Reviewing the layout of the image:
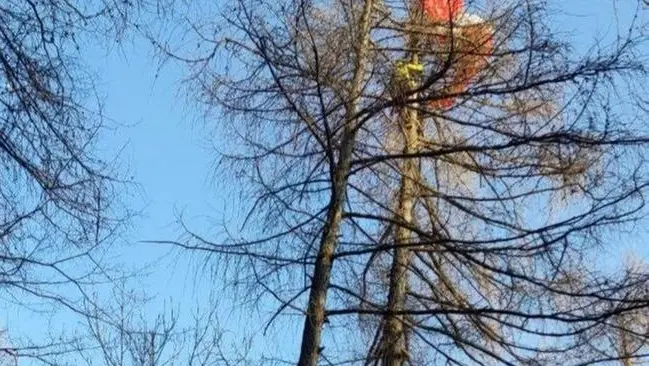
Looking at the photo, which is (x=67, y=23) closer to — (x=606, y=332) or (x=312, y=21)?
(x=312, y=21)

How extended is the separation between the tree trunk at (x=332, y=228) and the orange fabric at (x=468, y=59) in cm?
42

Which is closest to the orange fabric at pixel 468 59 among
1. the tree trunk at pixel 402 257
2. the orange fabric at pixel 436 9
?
the orange fabric at pixel 436 9

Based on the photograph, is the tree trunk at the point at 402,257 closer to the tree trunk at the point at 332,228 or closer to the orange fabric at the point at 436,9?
the tree trunk at the point at 332,228

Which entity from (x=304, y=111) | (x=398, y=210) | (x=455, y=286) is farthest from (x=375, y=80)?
(x=455, y=286)

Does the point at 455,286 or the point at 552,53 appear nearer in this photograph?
the point at 552,53

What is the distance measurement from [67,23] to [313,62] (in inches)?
48.2

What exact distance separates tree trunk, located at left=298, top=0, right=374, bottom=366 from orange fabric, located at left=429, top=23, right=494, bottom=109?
1.37 ft

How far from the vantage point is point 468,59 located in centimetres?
445

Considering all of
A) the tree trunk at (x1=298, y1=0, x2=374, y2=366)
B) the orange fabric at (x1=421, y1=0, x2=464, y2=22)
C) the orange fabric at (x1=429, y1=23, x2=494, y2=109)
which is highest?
the orange fabric at (x1=421, y1=0, x2=464, y2=22)

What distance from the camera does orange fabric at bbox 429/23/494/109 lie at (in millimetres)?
4414

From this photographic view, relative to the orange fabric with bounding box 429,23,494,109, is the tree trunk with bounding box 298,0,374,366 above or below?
below

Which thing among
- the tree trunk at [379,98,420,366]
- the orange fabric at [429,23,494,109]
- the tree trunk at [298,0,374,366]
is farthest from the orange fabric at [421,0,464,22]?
the tree trunk at [379,98,420,366]

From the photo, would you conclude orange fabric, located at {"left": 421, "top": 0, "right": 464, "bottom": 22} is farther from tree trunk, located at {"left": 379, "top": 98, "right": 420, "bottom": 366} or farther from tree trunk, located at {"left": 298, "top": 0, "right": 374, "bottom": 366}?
tree trunk, located at {"left": 379, "top": 98, "right": 420, "bottom": 366}

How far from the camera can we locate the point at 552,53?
4207 millimetres
